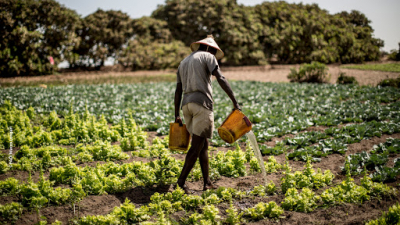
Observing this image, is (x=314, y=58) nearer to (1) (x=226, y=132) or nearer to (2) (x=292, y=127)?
(2) (x=292, y=127)

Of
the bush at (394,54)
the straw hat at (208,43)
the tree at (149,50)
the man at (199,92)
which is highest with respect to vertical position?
the tree at (149,50)

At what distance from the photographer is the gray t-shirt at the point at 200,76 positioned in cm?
399

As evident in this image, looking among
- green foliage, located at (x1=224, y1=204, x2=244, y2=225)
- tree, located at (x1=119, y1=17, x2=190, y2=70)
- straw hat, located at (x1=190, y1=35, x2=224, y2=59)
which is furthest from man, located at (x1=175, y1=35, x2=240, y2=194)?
tree, located at (x1=119, y1=17, x2=190, y2=70)

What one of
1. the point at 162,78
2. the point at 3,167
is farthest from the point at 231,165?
the point at 162,78

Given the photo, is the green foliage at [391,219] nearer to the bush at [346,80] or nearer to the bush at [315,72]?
the bush at [346,80]

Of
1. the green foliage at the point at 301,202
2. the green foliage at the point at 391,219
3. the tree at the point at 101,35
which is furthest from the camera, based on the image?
the tree at the point at 101,35

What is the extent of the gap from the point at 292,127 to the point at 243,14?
32674mm

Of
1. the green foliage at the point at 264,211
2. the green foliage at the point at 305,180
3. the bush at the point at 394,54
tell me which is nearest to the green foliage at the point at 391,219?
the green foliage at the point at 264,211

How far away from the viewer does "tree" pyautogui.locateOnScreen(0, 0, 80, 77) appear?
24766 mm

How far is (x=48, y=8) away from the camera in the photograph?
90.6ft

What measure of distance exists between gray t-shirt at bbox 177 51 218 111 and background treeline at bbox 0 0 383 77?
89.2 feet

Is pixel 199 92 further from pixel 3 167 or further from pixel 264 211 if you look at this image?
pixel 3 167

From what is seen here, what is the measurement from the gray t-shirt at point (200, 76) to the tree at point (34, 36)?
25.5 metres

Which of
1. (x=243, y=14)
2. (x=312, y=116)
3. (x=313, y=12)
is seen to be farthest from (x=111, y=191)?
(x=313, y=12)
